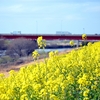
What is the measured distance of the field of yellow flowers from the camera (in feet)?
22.3

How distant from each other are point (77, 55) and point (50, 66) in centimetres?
149

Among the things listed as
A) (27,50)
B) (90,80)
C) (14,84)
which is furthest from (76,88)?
→ (27,50)

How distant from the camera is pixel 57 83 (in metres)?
7.04

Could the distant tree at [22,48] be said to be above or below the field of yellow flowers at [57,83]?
below

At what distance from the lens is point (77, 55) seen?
425 inches

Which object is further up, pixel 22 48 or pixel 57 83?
pixel 57 83

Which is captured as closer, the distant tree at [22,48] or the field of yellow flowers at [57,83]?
the field of yellow flowers at [57,83]

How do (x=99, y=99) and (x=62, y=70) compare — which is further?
(x=62, y=70)

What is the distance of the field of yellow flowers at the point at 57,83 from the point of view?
6797mm

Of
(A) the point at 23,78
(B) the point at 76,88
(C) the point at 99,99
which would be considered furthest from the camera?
(A) the point at 23,78

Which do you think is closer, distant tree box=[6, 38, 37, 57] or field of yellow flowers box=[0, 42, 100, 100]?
field of yellow flowers box=[0, 42, 100, 100]

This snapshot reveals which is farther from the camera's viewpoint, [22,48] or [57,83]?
[22,48]

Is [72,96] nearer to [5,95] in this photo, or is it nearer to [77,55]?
[5,95]

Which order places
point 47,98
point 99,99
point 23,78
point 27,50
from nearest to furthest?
point 47,98, point 99,99, point 23,78, point 27,50
